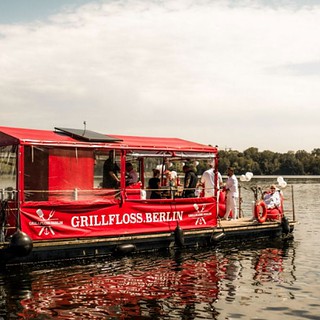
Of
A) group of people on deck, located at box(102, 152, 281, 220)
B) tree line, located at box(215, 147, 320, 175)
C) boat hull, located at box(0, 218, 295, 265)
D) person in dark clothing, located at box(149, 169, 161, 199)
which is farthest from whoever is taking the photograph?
tree line, located at box(215, 147, 320, 175)

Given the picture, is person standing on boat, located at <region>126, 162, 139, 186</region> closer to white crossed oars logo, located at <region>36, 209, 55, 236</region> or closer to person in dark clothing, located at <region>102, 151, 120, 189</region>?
person in dark clothing, located at <region>102, 151, 120, 189</region>

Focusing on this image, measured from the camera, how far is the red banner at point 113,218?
14.0 m

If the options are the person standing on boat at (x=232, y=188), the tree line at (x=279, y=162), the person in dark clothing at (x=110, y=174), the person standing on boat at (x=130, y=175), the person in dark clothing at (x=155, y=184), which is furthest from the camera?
the tree line at (x=279, y=162)

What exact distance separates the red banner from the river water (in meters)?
0.87

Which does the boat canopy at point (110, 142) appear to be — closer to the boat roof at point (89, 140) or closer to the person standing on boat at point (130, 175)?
the boat roof at point (89, 140)

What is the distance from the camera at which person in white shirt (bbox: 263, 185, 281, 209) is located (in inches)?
806

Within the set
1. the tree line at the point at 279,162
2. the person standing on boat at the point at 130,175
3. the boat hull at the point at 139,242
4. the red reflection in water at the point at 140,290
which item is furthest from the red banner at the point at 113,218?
the tree line at the point at 279,162

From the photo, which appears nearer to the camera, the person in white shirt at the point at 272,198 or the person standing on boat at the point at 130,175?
the person standing on boat at the point at 130,175

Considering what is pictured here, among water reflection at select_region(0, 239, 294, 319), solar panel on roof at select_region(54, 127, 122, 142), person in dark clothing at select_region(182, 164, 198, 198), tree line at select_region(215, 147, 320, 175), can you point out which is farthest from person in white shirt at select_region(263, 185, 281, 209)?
tree line at select_region(215, 147, 320, 175)

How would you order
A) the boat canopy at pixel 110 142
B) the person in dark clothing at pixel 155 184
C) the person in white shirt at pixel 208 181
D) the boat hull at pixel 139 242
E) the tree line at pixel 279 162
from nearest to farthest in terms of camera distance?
the boat hull at pixel 139 242 < the boat canopy at pixel 110 142 < the person in dark clothing at pixel 155 184 < the person in white shirt at pixel 208 181 < the tree line at pixel 279 162

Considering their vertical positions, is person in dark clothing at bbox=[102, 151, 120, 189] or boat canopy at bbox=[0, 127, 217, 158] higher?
boat canopy at bbox=[0, 127, 217, 158]

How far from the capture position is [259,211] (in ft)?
64.1

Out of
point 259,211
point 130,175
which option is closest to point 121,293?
point 130,175

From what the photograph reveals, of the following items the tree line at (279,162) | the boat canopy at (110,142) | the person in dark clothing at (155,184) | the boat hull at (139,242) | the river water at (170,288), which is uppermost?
the tree line at (279,162)
